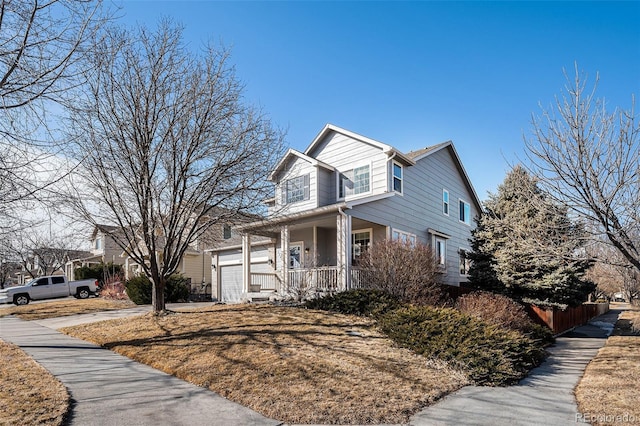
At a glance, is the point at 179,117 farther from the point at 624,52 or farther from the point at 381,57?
the point at 624,52

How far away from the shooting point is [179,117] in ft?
40.1

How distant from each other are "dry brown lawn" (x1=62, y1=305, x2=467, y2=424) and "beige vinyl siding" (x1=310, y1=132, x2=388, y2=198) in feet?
25.8

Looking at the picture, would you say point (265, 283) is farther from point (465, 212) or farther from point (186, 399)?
point (186, 399)

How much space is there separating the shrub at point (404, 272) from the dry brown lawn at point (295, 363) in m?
2.25

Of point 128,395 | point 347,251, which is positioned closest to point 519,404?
point 128,395

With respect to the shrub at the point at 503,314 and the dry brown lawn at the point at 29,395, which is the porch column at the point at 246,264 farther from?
the dry brown lawn at the point at 29,395

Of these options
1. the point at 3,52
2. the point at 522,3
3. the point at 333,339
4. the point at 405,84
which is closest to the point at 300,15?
the point at 405,84

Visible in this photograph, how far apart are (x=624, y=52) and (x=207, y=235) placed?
13406mm

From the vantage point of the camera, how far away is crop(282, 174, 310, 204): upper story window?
19.7 metres

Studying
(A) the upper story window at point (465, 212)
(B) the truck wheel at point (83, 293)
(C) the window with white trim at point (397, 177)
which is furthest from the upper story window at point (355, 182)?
(B) the truck wheel at point (83, 293)

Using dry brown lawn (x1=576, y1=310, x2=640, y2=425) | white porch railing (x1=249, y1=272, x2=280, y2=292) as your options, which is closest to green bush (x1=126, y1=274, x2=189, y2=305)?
white porch railing (x1=249, y1=272, x2=280, y2=292)

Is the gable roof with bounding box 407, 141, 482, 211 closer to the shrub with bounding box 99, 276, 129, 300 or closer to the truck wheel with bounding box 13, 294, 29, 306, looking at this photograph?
the shrub with bounding box 99, 276, 129, 300

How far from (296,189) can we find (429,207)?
22.1 feet

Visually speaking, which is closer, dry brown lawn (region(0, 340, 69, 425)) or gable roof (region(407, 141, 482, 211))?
dry brown lawn (region(0, 340, 69, 425))
